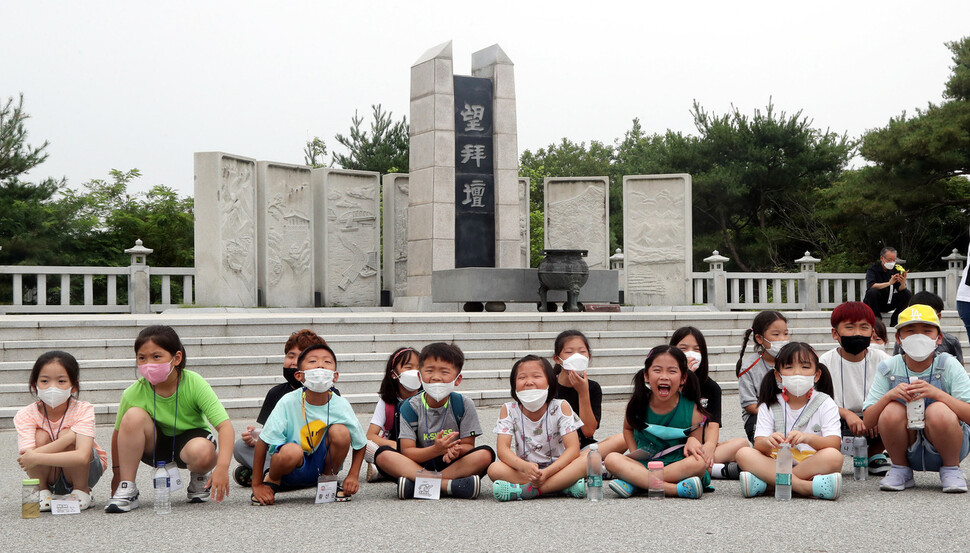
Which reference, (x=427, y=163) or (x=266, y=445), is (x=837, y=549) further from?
(x=427, y=163)

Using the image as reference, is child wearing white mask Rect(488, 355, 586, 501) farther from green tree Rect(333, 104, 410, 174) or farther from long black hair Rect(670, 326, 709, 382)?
green tree Rect(333, 104, 410, 174)

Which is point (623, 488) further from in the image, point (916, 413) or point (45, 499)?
point (45, 499)

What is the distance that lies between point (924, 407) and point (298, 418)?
290 centimetres

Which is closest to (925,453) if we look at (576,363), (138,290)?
(576,363)

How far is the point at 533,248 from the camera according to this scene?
126 feet

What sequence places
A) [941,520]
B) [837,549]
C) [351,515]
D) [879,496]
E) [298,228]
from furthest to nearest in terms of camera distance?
[298,228], [879,496], [351,515], [941,520], [837,549]

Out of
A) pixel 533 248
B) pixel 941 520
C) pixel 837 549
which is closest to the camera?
pixel 837 549

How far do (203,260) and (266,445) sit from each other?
38.2 ft

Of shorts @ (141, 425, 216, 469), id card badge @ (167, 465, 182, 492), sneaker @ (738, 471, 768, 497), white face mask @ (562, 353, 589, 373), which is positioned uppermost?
white face mask @ (562, 353, 589, 373)

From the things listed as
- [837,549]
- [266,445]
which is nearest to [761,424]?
[837,549]

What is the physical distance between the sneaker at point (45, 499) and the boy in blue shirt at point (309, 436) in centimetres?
88

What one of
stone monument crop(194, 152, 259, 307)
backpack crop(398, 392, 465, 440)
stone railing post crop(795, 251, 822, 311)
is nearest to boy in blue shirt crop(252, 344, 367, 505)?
backpack crop(398, 392, 465, 440)

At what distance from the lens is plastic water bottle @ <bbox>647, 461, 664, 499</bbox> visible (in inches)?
181

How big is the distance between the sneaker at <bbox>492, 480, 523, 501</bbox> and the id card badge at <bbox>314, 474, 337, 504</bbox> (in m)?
0.74
